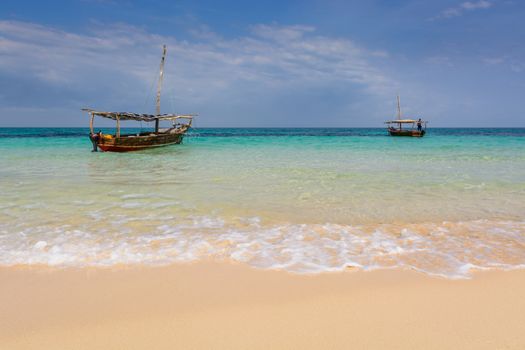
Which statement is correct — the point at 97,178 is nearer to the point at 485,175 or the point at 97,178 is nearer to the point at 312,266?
the point at 312,266

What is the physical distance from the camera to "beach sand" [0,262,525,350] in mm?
2578

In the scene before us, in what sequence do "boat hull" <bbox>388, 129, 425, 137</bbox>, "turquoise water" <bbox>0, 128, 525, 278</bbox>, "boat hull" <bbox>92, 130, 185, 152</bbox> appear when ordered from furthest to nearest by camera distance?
"boat hull" <bbox>388, 129, 425, 137</bbox>, "boat hull" <bbox>92, 130, 185, 152</bbox>, "turquoise water" <bbox>0, 128, 525, 278</bbox>

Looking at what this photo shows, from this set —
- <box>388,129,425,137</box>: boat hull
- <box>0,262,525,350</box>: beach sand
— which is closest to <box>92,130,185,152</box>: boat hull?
<box>0,262,525,350</box>: beach sand

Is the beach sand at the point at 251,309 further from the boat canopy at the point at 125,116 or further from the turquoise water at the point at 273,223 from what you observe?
the boat canopy at the point at 125,116

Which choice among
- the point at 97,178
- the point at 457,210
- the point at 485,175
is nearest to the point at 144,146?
the point at 97,178

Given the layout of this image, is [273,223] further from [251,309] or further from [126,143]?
[126,143]

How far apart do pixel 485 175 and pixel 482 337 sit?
1118 cm

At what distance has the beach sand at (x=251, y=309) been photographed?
8.46 feet

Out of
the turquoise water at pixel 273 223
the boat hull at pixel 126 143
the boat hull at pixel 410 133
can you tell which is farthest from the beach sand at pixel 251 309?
the boat hull at pixel 410 133

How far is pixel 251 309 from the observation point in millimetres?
3072

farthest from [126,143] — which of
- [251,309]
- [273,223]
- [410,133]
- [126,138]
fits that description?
[410,133]

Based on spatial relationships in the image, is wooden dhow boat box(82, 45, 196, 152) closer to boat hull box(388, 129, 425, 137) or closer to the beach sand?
the beach sand

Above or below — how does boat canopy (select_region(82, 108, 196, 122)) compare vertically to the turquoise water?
above

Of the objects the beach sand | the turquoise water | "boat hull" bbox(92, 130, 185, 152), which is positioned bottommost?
the beach sand
